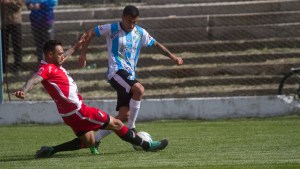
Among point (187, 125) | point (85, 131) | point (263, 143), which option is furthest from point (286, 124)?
point (85, 131)

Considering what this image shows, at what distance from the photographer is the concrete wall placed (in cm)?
1638

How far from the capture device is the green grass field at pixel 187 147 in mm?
9742

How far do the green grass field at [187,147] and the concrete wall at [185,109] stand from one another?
0.32 metres

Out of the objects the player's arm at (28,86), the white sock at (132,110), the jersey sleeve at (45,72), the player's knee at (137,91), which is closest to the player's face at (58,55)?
the jersey sleeve at (45,72)

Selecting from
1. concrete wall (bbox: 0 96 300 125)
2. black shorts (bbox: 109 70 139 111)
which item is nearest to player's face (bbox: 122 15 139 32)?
black shorts (bbox: 109 70 139 111)

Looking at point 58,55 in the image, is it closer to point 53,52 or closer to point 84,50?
point 53,52

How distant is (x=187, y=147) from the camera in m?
11.6

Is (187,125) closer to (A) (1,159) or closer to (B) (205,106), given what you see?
(B) (205,106)

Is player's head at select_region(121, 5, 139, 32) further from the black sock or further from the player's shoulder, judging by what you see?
the black sock

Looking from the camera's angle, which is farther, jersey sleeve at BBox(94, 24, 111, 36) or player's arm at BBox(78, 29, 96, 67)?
jersey sleeve at BBox(94, 24, 111, 36)

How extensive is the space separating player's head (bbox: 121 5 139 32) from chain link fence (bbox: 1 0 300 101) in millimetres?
5421

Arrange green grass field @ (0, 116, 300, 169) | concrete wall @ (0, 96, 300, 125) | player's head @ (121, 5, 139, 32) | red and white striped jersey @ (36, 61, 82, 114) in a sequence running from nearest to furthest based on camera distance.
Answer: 1. green grass field @ (0, 116, 300, 169)
2. red and white striped jersey @ (36, 61, 82, 114)
3. player's head @ (121, 5, 139, 32)
4. concrete wall @ (0, 96, 300, 125)

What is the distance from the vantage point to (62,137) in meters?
13.9

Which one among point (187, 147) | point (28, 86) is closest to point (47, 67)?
point (28, 86)
